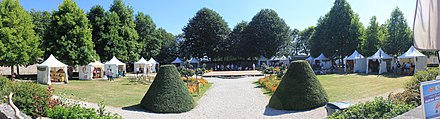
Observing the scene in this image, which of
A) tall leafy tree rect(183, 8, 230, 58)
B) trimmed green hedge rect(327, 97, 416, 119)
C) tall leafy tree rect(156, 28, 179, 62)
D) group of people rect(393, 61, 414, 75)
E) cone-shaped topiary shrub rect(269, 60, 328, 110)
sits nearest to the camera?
trimmed green hedge rect(327, 97, 416, 119)

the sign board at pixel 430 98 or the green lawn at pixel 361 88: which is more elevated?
the sign board at pixel 430 98

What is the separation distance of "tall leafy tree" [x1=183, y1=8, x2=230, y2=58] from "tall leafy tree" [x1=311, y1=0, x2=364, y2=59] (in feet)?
62.9

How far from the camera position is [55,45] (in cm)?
3044

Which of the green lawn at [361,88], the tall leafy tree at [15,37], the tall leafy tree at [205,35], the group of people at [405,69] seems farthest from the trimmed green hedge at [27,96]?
the tall leafy tree at [205,35]

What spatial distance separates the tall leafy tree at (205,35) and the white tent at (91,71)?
24.7m

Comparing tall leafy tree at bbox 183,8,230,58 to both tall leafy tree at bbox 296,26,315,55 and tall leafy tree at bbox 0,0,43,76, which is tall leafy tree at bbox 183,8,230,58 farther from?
tall leafy tree at bbox 0,0,43,76

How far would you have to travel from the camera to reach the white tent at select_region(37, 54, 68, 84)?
23.4 m

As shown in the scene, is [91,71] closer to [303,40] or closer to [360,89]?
[360,89]

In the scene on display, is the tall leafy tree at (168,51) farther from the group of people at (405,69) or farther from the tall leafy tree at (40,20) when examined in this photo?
the group of people at (405,69)

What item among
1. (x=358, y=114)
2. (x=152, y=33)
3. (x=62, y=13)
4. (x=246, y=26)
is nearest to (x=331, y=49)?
(x=246, y=26)

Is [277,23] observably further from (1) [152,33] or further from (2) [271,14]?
(1) [152,33]

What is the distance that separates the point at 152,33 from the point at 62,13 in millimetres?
24551

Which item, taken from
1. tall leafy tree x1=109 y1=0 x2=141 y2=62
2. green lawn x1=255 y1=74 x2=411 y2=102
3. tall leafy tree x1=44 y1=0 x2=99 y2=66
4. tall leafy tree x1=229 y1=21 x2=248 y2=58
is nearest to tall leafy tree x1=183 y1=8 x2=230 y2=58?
tall leafy tree x1=229 y1=21 x2=248 y2=58

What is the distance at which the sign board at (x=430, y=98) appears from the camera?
329cm
